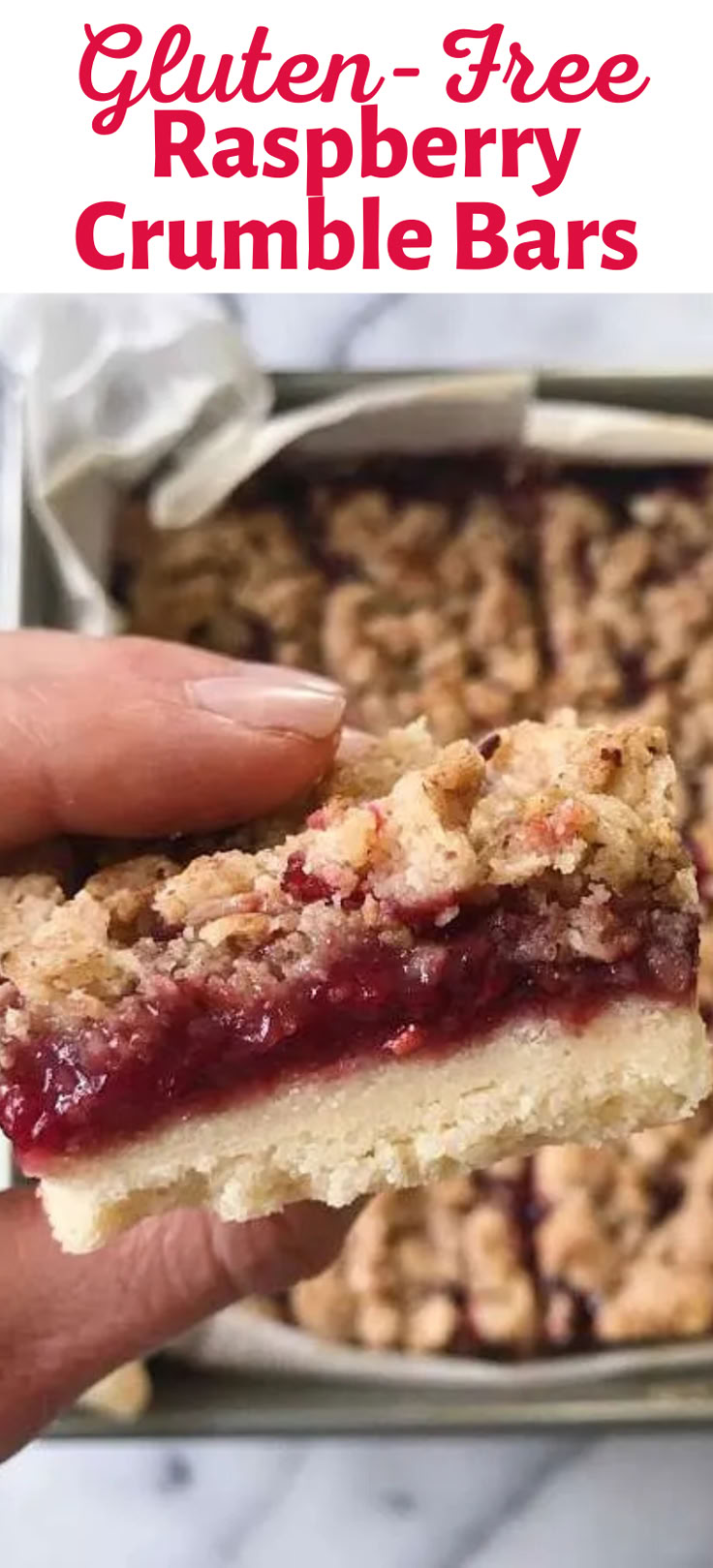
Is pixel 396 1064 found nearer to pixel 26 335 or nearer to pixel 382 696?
pixel 382 696

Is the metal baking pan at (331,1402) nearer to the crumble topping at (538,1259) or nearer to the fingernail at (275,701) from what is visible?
the crumble topping at (538,1259)

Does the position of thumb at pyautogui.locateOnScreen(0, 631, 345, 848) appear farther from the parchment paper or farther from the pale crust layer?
the parchment paper
